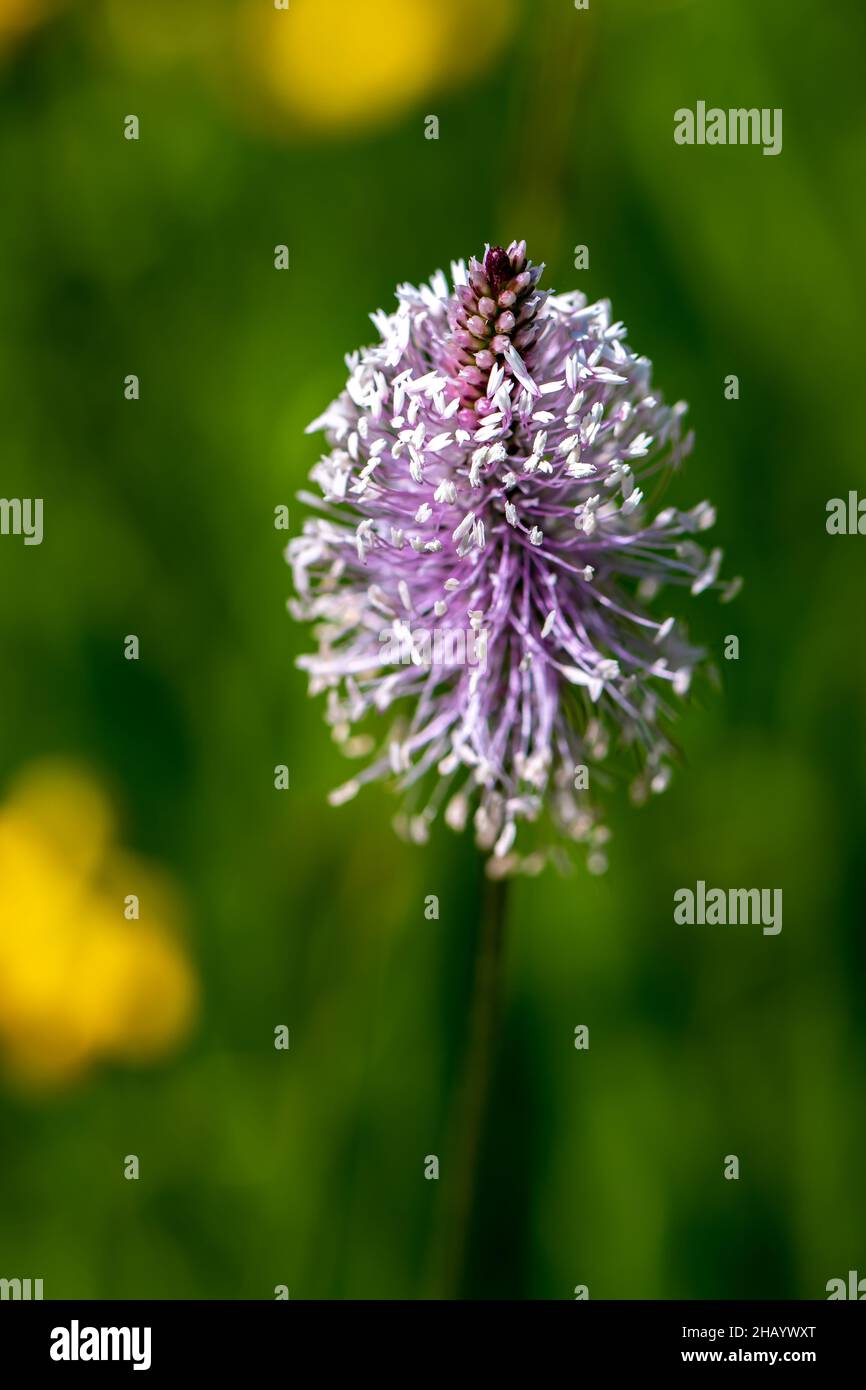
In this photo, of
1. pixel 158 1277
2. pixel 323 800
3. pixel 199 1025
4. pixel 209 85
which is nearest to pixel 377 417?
pixel 323 800

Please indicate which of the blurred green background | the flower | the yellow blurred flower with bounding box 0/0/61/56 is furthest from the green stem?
the yellow blurred flower with bounding box 0/0/61/56

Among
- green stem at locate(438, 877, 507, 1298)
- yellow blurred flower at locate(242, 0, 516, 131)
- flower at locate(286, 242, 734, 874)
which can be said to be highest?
yellow blurred flower at locate(242, 0, 516, 131)

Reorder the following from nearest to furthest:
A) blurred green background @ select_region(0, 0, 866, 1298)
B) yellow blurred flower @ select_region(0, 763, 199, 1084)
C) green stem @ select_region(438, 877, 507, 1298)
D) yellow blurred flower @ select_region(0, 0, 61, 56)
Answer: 1. green stem @ select_region(438, 877, 507, 1298)
2. blurred green background @ select_region(0, 0, 866, 1298)
3. yellow blurred flower @ select_region(0, 763, 199, 1084)
4. yellow blurred flower @ select_region(0, 0, 61, 56)

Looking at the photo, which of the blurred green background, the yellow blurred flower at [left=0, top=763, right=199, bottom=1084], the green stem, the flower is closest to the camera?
the flower

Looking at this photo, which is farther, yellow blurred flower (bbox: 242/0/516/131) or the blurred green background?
yellow blurred flower (bbox: 242/0/516/131)

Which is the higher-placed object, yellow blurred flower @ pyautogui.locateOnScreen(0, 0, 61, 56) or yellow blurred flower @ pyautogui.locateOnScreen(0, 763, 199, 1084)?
yellow blurred flower @ pyautogui.locateOnScreen(0, 0, 61, 56)

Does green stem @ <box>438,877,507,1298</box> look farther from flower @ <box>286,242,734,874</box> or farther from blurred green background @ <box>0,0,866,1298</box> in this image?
blurred green background @ <box>0,0,866,1298</box>

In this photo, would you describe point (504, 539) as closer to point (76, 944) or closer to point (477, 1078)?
point (477, 1078)
